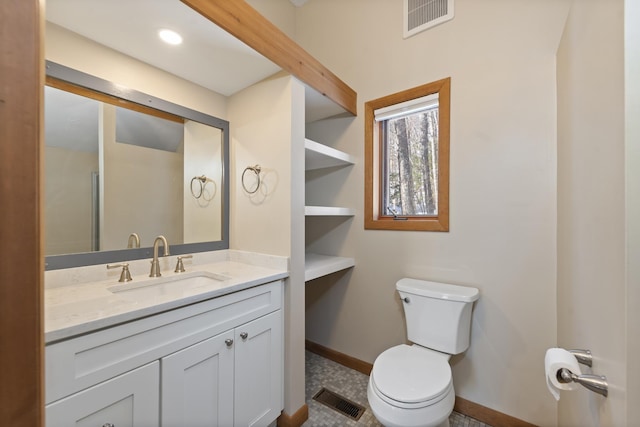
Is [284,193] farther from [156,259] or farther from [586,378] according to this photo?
[586,378]

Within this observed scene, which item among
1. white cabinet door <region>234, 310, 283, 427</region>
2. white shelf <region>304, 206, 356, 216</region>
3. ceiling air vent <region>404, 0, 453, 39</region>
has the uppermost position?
ceiling air vent <region>404, 0, 453, 39</region>

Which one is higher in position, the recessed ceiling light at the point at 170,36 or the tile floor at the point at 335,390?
the recessed ceiling light at the point at 170,36

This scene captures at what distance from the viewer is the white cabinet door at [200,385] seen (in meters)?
0.97

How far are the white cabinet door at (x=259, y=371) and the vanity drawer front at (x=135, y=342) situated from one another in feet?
0.31

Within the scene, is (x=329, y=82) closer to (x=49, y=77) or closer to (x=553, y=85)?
(x=553, y=85)

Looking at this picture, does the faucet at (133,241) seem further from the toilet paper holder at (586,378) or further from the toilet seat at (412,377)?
the toilet paper holder at (586,378)

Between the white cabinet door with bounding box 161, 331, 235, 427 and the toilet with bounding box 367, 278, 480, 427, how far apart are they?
2.20 ft

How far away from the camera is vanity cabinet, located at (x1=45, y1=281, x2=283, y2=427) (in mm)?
761

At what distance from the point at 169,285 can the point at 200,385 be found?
53 cm

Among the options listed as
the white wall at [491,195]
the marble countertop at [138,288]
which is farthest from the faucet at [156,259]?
the white wall at [491,195]

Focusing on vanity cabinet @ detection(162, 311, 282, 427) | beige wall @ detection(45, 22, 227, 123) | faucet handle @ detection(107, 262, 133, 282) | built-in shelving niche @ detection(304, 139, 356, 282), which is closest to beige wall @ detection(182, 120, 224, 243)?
beige wall @ detection(45, 22, 227, 123)

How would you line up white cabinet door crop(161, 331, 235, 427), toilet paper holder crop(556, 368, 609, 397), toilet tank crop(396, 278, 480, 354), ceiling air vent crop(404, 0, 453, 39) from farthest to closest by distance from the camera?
ceiling air vent crop(404, 0, 453, 39), toilet tank crop(396, 278, 480, 354), white cabinet door crop(161, 331, 235, 427), toilet paper holder crop(556, 368, 609, 397)

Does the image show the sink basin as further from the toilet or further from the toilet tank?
the toilet tank

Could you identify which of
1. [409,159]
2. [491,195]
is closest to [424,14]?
[409,159]
